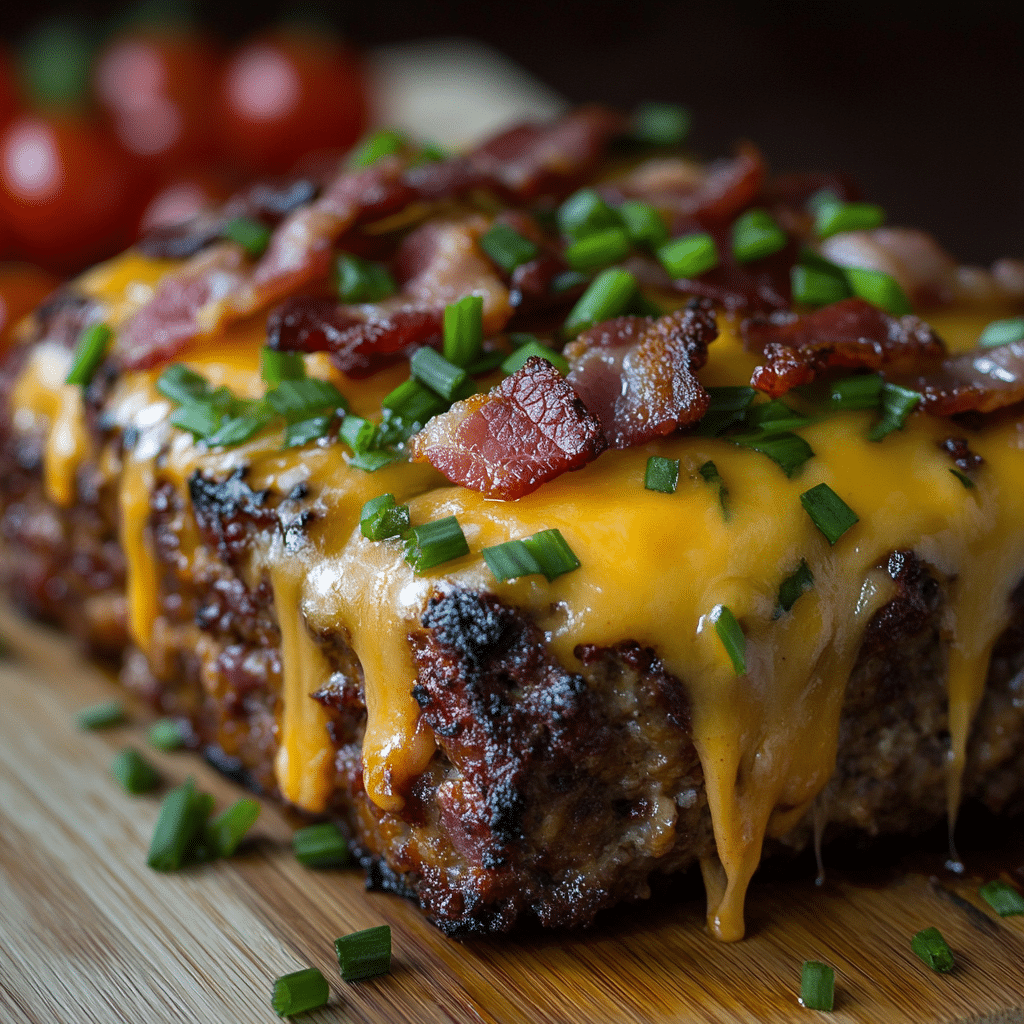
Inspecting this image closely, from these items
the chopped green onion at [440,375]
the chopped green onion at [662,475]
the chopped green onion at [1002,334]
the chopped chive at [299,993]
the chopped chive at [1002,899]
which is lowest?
the chopped chive at [1002,899]

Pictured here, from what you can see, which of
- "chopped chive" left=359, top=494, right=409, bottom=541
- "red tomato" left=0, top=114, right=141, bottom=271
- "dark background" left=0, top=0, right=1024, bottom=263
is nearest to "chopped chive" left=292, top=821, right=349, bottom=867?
"chopped chive" left=359, top=494, right=409, bottom=541

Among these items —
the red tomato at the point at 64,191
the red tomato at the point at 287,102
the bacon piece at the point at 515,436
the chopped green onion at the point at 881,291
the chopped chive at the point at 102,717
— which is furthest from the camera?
the red tomato at the point at 287,102

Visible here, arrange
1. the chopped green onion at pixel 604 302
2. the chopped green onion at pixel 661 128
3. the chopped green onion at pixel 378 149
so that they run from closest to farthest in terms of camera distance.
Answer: the chopped green onion at pixel 604 302 < the chopped green onion at pixel 378 149 < the chopped green onion at pixel 661 128

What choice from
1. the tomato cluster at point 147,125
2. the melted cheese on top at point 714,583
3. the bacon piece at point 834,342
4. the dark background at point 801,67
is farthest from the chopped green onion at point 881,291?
the dark background at point 801,67

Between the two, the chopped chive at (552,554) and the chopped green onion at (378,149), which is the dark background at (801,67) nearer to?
the chopped green onion at (378,149)

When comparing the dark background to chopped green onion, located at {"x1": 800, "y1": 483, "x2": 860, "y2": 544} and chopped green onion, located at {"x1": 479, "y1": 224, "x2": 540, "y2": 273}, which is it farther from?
chopped green onion, located at {"x1": 800, "y1": 483, "x2": 860, "y2": 544}

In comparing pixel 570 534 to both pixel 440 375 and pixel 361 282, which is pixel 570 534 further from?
pixel 361 282
